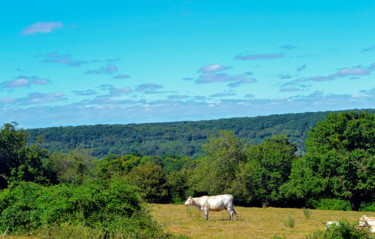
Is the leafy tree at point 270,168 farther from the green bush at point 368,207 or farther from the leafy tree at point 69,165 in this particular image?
the leafy tree at point 69,165

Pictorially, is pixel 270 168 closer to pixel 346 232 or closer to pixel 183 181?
pixel 183 181

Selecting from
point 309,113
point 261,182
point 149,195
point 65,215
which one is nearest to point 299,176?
point 261,182

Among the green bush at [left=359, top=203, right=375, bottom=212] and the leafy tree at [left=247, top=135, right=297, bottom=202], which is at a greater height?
the leafy tree at [left=247, top=135, right=297, bottom=202]

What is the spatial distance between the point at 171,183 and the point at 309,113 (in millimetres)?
152836

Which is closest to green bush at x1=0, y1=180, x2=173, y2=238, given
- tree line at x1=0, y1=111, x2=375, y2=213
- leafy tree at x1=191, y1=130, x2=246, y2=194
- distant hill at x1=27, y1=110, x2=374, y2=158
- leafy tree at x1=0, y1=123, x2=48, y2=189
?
tree line at x1=0, y1=111, x2=375, y2=213

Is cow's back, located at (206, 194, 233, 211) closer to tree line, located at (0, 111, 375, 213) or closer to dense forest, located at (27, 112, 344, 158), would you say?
tree line, located at (0, 111, 375, 213)

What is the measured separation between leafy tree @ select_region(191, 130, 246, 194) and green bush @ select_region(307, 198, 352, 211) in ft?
35.6

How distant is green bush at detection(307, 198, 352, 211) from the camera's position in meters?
43.9

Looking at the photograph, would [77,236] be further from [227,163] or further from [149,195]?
[149,195]

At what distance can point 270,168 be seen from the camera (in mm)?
51031

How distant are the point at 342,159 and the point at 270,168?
61.4 feet

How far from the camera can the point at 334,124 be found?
34000mm

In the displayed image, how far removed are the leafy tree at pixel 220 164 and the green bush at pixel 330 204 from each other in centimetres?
1085

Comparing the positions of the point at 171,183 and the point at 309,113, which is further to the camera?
the point at 309,113
